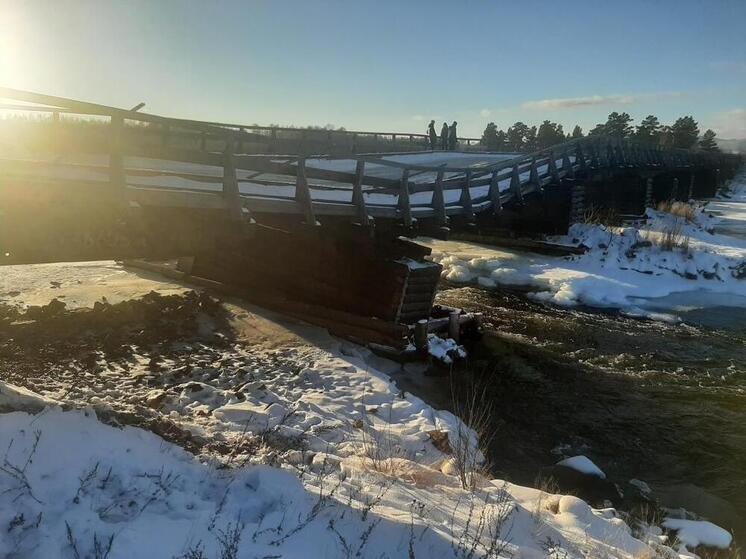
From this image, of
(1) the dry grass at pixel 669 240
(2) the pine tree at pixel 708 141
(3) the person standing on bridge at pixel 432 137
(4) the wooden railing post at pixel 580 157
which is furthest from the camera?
(2) the pine tree at pixel 708 141

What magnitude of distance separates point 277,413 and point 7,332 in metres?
5.02

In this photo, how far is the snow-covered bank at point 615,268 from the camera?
Answer: 1688 cm

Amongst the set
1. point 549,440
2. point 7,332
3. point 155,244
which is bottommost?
point 549,440

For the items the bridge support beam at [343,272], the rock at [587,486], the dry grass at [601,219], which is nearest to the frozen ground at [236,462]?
the rock at [587,486]

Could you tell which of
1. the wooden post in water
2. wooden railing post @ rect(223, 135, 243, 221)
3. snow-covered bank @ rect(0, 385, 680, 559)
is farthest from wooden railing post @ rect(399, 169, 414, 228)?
snow-covered bank @ rect(0, 385, 680, 559)

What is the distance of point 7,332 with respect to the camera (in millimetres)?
9133

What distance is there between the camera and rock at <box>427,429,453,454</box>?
6.83 m

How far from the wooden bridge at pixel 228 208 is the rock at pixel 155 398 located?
179 centimetres

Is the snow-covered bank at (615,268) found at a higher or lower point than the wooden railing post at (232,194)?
lower

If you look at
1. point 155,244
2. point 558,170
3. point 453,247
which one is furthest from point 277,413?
point 558,170

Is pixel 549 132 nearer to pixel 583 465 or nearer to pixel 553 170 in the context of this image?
pixel 553 170

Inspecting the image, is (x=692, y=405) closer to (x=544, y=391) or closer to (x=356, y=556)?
(x=544, y=391)

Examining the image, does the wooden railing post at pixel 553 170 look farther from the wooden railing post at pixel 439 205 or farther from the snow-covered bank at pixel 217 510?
the snow-covered bank at pixel 217 510

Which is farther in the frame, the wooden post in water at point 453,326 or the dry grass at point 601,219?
the dry grass at point 601,219
